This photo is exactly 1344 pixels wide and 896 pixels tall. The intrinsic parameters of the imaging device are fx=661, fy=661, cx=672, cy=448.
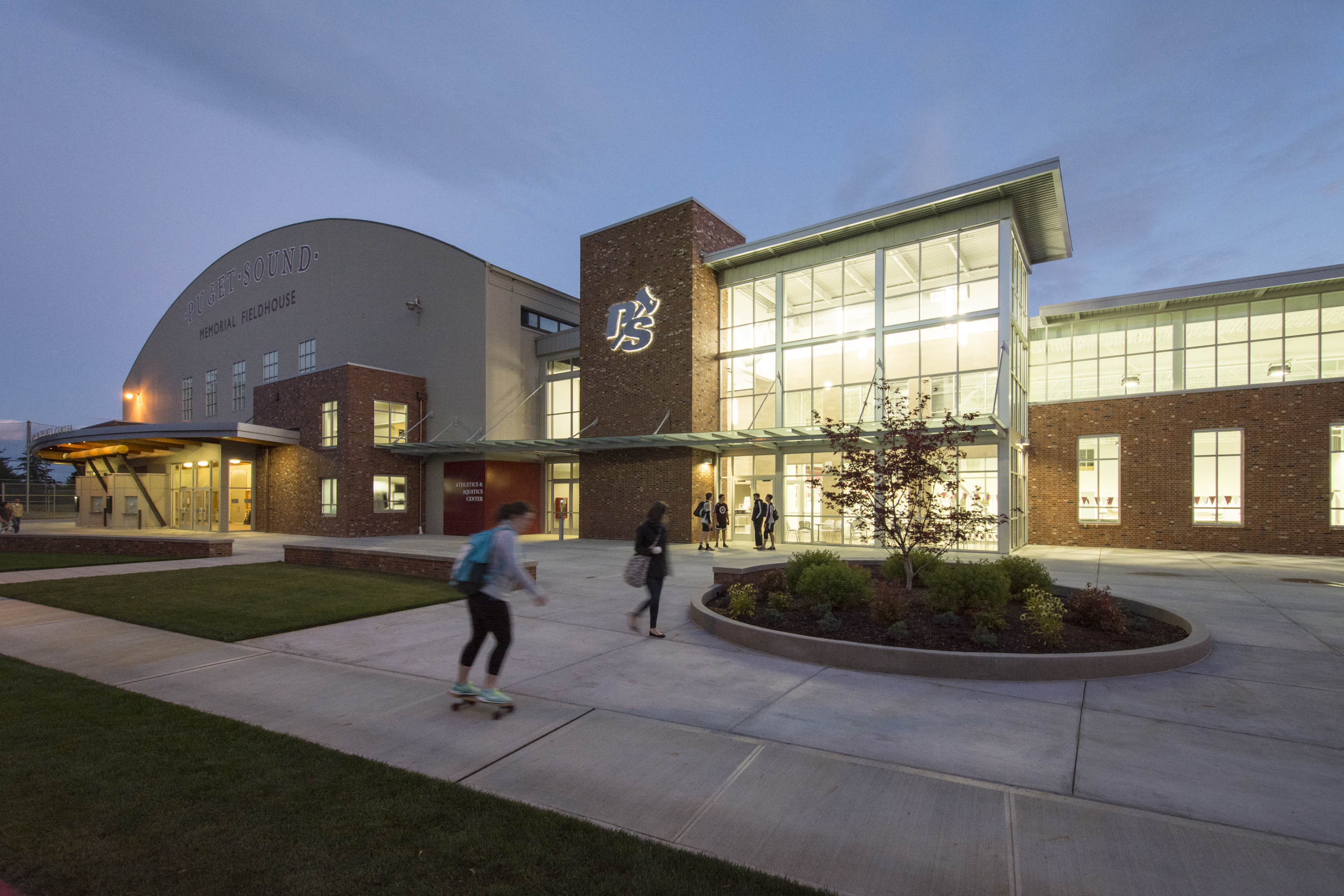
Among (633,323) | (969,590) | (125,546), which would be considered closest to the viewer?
(969,590)

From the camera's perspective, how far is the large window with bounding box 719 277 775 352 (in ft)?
79.5

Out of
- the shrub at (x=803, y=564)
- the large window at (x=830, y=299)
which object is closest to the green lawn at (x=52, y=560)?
the shrub at (x=803, y=564)

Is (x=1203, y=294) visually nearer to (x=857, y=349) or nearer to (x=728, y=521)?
(x=857, y=349)

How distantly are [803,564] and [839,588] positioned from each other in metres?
1.13

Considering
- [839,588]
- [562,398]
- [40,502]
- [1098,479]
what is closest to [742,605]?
[839,588]

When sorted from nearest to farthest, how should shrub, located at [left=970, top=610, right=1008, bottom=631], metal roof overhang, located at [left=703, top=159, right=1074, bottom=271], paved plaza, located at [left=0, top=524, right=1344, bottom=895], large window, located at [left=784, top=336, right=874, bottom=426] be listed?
paved plaza, located at [left=0, top=524, right=1344, bottom=895] < shrub, located at [left=970, top=610, right=1008, bottom=631] < metal roof overhang, located at [left=703, top=159, right=1074, bottom=271] < large window, located at [left=784, top=336, right=874, bottom=426]

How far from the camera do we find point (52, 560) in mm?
16859

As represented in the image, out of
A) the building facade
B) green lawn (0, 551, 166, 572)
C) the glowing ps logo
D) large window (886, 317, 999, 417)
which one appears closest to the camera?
green lawn (0, 551, 166, 572)

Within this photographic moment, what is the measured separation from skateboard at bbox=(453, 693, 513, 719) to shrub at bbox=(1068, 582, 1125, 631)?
6777 mm

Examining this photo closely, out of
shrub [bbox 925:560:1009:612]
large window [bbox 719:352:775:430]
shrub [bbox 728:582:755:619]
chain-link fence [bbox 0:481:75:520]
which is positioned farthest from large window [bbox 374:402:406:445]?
chain-link fence [bbox 0:481:75:520]

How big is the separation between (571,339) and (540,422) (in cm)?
410

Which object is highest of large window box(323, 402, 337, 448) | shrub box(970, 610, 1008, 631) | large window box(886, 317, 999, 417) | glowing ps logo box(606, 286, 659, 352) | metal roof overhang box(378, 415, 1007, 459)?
glowing ps logo box(606, 286, 659, 352)

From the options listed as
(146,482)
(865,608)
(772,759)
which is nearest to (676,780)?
(772,759)

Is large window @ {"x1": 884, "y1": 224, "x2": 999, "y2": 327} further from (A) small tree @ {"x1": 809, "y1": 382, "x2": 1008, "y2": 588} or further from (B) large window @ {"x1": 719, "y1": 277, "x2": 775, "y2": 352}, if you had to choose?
(A) small tree @ {"x1": 809, "y1": 382, "x2": 1008, "y2": 588}
